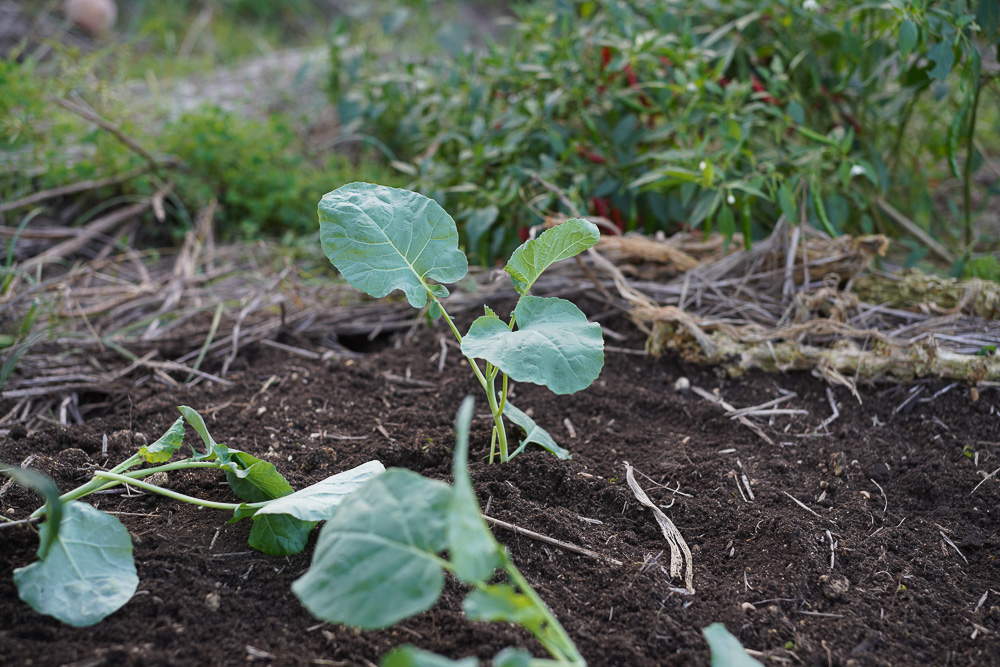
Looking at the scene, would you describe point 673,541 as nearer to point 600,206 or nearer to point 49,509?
point 49,509

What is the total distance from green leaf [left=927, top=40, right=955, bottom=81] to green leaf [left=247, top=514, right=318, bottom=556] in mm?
1959

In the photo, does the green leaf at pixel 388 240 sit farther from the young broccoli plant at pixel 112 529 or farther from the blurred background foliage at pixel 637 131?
the blurred background foliage at pixel 637 131

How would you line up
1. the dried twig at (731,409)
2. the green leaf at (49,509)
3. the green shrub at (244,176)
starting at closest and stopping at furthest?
the green leaf at (49,509) < the dried twig at (731,409) < the green shrub at (244,176)

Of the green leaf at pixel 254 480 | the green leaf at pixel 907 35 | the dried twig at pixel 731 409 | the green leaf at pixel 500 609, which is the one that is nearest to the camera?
the green leaf at pixel 500 609

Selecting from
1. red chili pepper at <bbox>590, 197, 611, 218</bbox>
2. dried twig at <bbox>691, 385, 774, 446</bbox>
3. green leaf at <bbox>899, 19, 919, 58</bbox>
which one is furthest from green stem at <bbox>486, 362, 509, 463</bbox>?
green leaf at <bbox>899, 19, 919, 58</bbox>

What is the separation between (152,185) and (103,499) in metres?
1.96

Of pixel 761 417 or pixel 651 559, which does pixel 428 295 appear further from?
pixel 761 417

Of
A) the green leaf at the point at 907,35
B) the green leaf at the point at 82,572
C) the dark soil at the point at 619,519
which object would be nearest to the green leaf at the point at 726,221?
the dark soil at the point at 619,519

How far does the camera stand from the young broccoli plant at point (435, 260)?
3.94 feet

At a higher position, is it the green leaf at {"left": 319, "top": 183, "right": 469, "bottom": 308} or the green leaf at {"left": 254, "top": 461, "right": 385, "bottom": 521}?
the green leaf at {"left": 319, "top": 183, "right": 469, "bottom": 308}

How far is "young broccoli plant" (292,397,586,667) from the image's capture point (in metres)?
0.76

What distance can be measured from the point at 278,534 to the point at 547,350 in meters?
0.57

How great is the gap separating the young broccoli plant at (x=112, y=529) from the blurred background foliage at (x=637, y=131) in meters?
1.18

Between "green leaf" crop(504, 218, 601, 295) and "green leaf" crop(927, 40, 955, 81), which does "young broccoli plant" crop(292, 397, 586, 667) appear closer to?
"green leaf" crop(504, 218, 601, 295)
